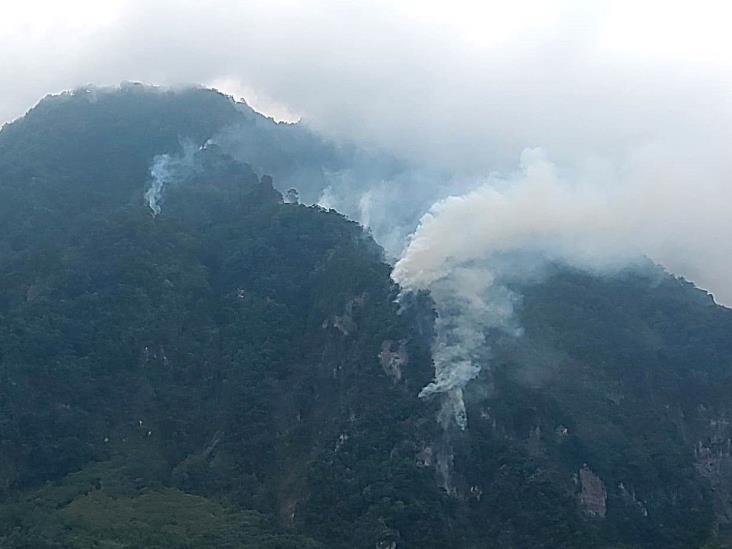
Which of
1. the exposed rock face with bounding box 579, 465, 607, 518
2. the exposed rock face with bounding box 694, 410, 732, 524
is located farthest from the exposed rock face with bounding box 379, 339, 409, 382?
the exposed rock face with bounding box 694, 410, 732, 524

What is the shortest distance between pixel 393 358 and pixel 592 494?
3437cm

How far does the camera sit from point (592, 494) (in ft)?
475

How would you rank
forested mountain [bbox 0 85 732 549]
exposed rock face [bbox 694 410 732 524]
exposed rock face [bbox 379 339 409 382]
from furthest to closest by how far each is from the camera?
exposed rock face [bbox 379 339 409 382], exposed rock face [bbox 694 410 732 524], forested mountain [bbox 0 85 732 549]

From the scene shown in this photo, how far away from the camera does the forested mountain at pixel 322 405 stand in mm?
138000

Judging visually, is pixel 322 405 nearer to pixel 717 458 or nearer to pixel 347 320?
pixel 347 320

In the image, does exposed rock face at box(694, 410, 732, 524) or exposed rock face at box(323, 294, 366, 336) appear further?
exposed rock face at box(323, 294, 366, 336)

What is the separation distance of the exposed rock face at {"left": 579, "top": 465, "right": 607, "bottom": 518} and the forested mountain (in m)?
0.30

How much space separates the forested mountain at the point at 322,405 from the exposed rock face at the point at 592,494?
0.99ft

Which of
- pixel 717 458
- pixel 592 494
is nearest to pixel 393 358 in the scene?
pixel 592 494

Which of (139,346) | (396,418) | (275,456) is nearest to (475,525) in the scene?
(396,418)

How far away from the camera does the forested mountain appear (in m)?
138

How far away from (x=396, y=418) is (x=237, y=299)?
143 feet

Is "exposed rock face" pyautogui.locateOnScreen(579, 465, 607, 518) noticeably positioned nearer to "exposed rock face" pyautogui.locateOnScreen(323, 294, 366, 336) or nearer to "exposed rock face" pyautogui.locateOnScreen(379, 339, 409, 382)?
"exposed rock face" pyautogui.locateOnScreen(379, 339, 409, 382)

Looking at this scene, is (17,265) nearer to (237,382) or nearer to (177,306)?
(177,306)
